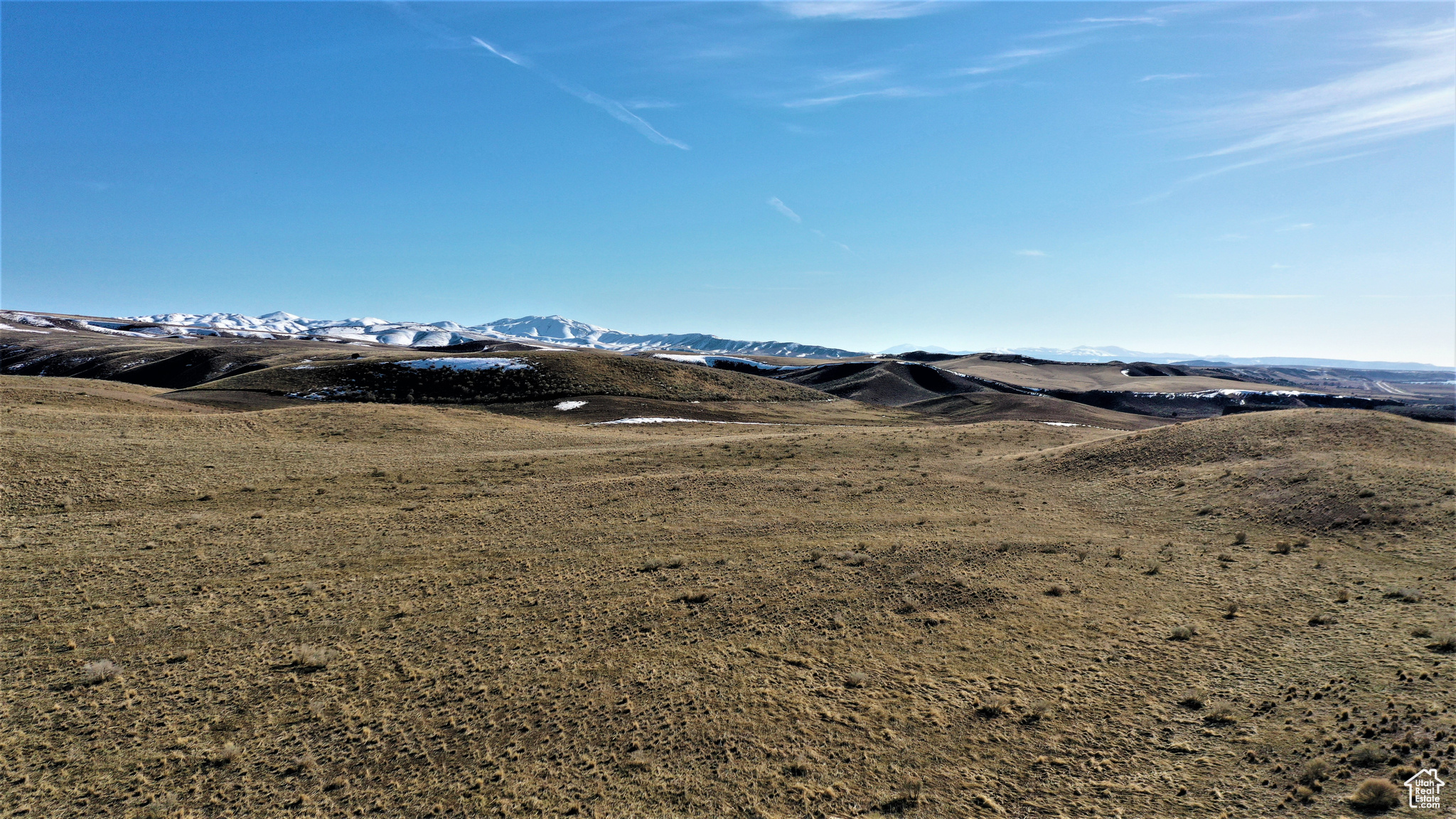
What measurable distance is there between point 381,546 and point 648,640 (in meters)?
11.8

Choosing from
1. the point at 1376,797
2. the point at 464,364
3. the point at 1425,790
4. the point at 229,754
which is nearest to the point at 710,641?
the point at 229,754

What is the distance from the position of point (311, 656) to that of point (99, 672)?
3.81m

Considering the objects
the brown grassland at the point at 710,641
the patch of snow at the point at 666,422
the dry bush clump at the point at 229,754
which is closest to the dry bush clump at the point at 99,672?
the brown grassland at the point at 710,641

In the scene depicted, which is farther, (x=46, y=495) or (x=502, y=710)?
(x=46, y=495)

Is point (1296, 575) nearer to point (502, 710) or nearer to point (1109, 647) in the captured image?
point (1109, 647)

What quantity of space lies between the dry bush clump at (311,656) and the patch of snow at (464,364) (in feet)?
198

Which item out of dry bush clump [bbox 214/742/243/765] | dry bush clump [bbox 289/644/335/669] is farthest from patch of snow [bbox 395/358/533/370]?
dry bush clump [bbox 214/742/243/765]

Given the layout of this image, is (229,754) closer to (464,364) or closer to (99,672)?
(99,672)

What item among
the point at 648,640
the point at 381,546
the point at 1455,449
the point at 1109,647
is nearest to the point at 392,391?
the point at 381,546

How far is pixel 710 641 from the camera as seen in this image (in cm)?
1392

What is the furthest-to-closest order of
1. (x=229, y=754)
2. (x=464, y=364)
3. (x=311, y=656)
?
(x=464, y=364) < (x=311, y=656) < (x=229, y=754)

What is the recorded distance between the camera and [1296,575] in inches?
685

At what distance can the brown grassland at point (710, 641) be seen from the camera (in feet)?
30.7

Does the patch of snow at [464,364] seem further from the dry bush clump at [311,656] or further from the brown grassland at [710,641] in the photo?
the dry bush clump at [311,656]
